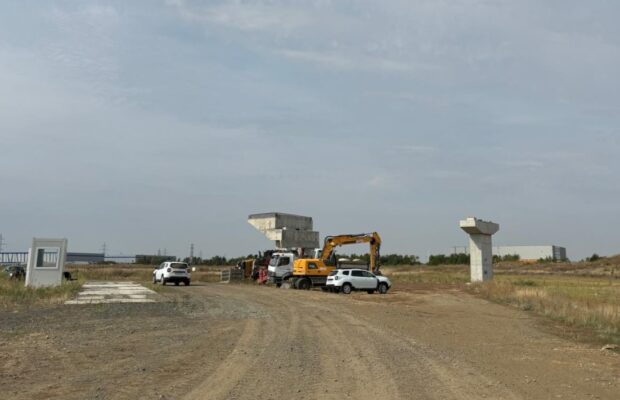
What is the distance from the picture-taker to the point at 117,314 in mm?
20859

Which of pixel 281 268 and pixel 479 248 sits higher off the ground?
pixel 479 248

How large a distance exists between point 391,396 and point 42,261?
31.1 meters

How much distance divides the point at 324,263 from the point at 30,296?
20393mm

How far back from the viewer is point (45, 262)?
112 feet

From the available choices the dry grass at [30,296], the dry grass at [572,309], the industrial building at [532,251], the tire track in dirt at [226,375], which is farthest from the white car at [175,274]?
the industrial building at [532,251]

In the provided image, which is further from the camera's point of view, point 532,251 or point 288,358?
point 532,251

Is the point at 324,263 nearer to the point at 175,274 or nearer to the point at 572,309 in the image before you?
the point at 175,274

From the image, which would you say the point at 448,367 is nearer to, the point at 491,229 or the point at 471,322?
the point at 471,322

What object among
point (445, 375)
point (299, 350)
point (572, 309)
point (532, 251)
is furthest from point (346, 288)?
point (532, 251)

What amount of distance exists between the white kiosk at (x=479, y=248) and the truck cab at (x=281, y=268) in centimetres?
1610

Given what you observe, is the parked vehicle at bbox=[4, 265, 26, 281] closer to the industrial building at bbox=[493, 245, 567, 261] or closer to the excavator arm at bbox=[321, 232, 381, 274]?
the excavator arm at bbox=[321, 232, 381, 274]

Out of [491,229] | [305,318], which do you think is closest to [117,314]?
[305,318]

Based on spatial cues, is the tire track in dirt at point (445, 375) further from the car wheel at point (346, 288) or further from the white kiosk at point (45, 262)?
the white kiosk at point (45, 262)

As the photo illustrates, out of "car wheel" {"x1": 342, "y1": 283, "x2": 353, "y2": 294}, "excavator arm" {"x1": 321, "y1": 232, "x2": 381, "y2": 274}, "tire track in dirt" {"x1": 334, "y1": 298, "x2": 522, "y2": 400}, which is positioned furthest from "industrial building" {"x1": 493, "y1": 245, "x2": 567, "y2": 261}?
"tire track in dirt" {"x1": 334, "y1": 298, "x2": 522, "y2": 400}
